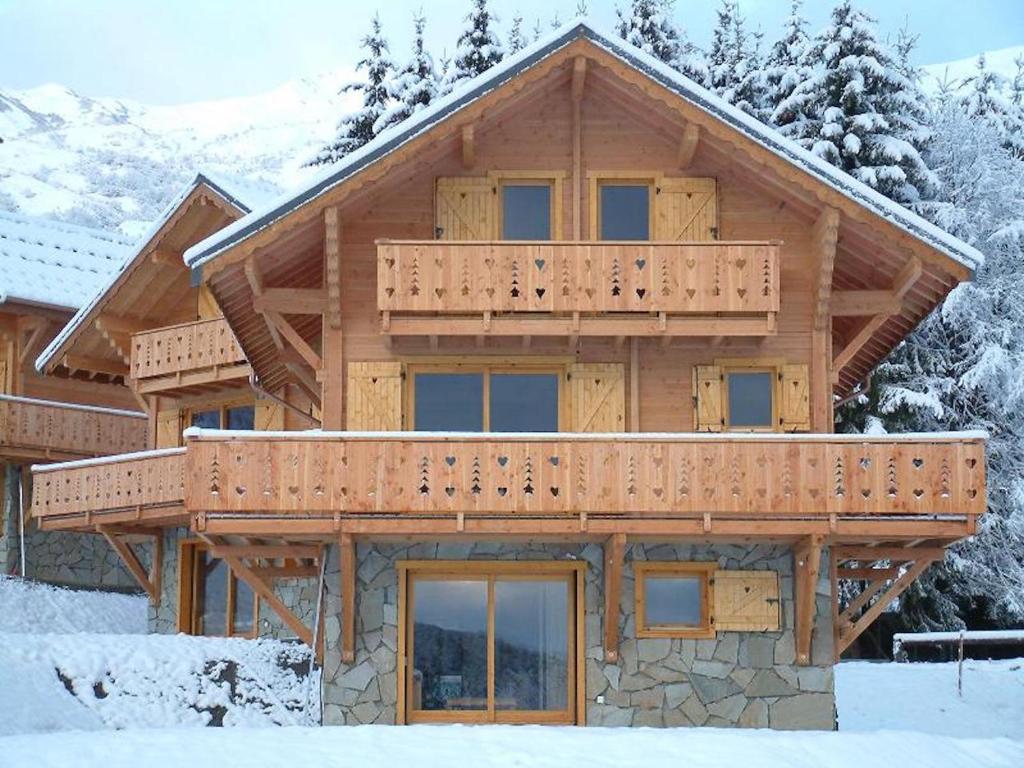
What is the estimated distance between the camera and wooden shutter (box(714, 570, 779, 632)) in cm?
2164

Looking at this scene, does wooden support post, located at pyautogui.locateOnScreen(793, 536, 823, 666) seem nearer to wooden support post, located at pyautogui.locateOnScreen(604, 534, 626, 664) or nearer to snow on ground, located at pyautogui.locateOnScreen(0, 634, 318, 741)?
wooden support post, located at pyautogui.locateOnScreen(604, 534, 626, 664)

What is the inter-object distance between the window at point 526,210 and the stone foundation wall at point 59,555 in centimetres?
1489

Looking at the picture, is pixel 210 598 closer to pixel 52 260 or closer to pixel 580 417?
pixel 52 260

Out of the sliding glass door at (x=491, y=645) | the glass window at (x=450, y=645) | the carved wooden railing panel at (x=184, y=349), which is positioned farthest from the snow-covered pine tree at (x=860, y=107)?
the glass window at (x=450, y=645)

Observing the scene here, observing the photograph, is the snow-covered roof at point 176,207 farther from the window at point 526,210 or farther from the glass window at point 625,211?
the glass window at point 625,211

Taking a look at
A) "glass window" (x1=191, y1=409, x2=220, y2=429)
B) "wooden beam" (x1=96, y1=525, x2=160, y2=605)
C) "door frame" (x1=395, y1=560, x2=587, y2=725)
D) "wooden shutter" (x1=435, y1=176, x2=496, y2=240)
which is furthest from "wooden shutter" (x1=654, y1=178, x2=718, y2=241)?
"glass window" (x1=191, y1=409, x2=220, y2=429)

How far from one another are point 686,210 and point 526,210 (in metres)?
2.25

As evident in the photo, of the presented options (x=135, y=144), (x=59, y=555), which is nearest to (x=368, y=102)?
(x=59, y=555)

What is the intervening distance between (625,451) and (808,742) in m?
4.50

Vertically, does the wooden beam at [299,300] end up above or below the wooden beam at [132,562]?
above

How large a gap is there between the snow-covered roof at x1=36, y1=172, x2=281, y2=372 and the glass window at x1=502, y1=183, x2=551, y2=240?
7.46m

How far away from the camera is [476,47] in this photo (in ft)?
132

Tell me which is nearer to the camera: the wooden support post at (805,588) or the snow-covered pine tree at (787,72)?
the wooden support post at (805,588)

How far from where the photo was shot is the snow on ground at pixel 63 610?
3105 centimetres
